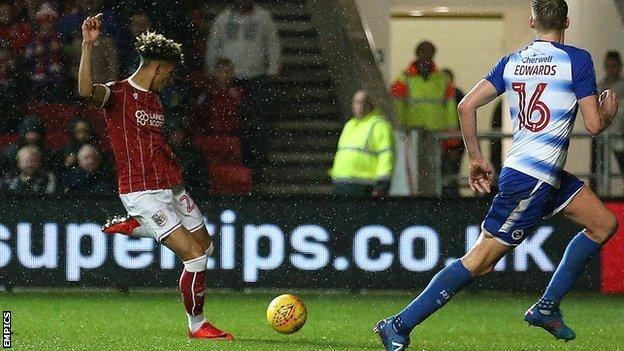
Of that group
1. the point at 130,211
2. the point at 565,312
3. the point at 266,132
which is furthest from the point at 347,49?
the point at 130,211

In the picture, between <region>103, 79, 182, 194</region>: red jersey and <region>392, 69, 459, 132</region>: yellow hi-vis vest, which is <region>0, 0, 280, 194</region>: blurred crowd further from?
<region>103, 79, 182, 194</region>: red jersey

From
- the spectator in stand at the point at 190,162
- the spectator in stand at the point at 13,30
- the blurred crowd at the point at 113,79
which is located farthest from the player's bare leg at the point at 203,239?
the spectator in stand at the point at 13,30

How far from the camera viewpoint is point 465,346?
9.85m

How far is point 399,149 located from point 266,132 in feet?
8.42

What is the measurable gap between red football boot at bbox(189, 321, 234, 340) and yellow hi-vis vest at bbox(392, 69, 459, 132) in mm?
6252

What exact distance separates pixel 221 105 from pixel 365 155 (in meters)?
2.01

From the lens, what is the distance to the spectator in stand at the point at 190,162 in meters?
15.1

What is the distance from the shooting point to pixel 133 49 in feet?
54.5

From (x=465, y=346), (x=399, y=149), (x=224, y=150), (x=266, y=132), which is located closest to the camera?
(x=465, y=346)

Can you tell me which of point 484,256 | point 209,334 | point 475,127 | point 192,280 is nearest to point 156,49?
point 192,280

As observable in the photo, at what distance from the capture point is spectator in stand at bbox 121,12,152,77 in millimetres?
16453

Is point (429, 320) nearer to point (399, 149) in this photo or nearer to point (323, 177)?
point (399, 149)

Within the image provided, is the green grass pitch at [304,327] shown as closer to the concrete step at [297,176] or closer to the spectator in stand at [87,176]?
the spectator in stand at [87,176]

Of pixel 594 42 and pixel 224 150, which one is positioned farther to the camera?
pixel 594 42
